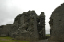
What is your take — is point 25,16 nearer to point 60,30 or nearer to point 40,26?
point 40,26

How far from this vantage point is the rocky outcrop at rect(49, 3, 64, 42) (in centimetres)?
Answer: 1433

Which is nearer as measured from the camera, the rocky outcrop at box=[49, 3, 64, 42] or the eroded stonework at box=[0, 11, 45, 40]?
the rocky outcrop at box=[49, 3, 64, 42]

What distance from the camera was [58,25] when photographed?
48.7ft

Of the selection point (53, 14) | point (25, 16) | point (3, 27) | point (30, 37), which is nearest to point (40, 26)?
point (25, 16)

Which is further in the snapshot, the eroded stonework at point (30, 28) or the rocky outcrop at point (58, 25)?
the eroded stonework at point (30, 28)

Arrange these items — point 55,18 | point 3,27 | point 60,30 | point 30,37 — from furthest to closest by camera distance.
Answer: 1. point 3,27
2. point 30,37
3. point 55,18
4. point 60,30

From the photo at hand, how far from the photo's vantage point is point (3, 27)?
3625cm

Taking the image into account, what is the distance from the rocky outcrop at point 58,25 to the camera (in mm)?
14329

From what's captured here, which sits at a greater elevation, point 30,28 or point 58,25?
point 58,25

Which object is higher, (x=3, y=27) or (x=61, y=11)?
(x=61, y=11)

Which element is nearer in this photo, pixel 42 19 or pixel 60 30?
pixel 60 30

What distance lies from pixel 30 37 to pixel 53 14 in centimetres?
738

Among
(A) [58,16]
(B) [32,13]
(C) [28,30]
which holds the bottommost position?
(C) [28,30]

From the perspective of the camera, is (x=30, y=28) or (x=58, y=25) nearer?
(x=58, y=25)
